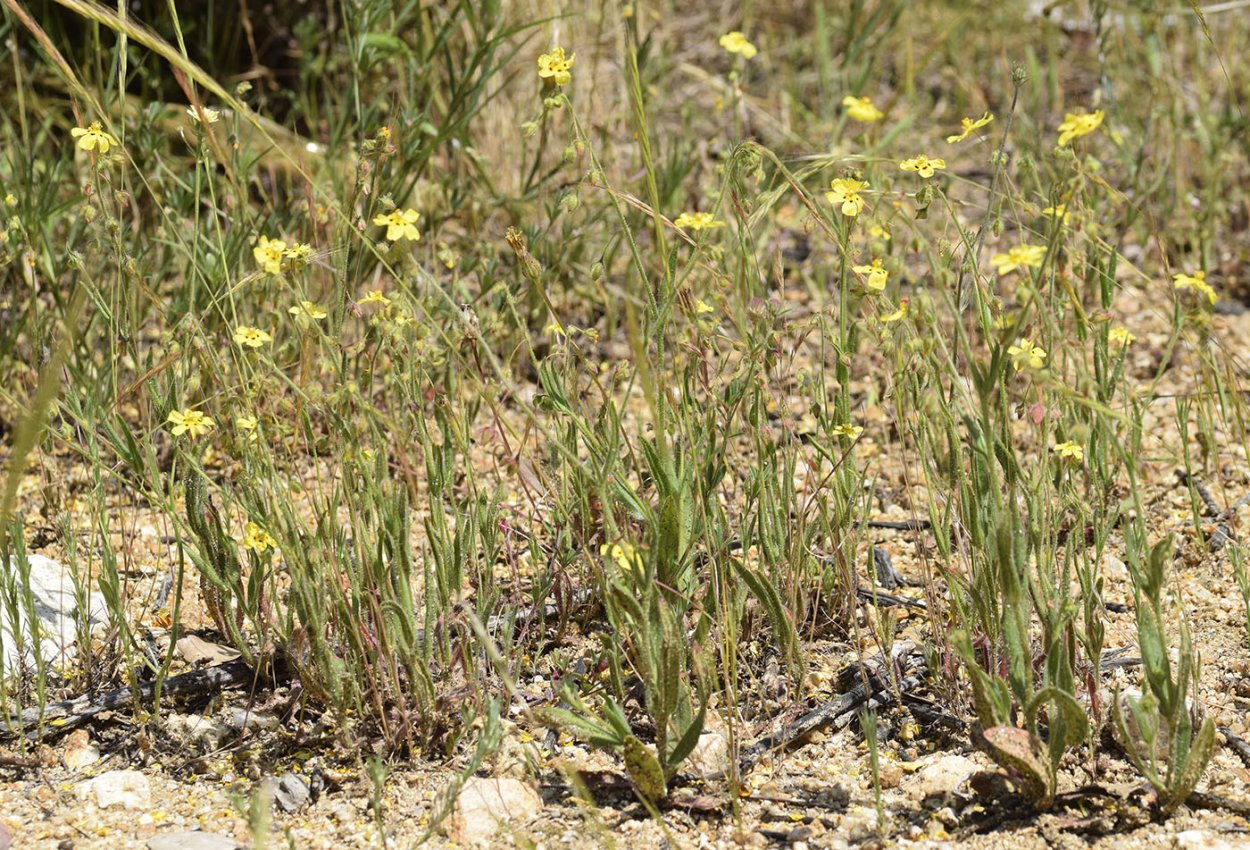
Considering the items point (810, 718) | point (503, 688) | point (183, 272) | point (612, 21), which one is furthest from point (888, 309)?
point (612, 21)

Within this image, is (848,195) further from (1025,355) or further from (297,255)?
(297,255)

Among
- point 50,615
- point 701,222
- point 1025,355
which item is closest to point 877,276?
point 701,222

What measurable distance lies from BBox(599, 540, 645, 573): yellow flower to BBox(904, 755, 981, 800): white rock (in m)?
0.47

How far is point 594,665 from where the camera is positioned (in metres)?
2.04

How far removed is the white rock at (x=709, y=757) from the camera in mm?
1787

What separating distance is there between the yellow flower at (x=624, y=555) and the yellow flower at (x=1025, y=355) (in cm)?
51

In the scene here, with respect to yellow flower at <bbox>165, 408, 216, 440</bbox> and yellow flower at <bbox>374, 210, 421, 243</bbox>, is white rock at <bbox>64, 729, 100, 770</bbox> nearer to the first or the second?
yellow flower at <bbox>165, 408, 216, 440</bbox>

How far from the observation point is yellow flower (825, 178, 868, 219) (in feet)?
6.13

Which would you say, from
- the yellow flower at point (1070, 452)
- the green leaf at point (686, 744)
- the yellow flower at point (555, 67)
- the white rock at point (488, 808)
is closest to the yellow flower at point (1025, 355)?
the yellow flower at point (1070, 452)

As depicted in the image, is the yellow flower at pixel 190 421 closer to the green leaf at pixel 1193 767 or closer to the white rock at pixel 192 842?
the white rock at pixel 192 842

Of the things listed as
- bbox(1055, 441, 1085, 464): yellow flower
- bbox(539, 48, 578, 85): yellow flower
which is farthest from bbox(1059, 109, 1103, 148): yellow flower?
bbox(539, 48, 578, 85): yellow flower

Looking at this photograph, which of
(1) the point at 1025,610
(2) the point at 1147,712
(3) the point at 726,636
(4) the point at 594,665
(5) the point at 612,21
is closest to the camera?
(2) the point at 1147,712

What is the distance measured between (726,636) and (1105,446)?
28.7 inches

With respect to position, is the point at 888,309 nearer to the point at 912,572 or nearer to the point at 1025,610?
the point at 1025,610
